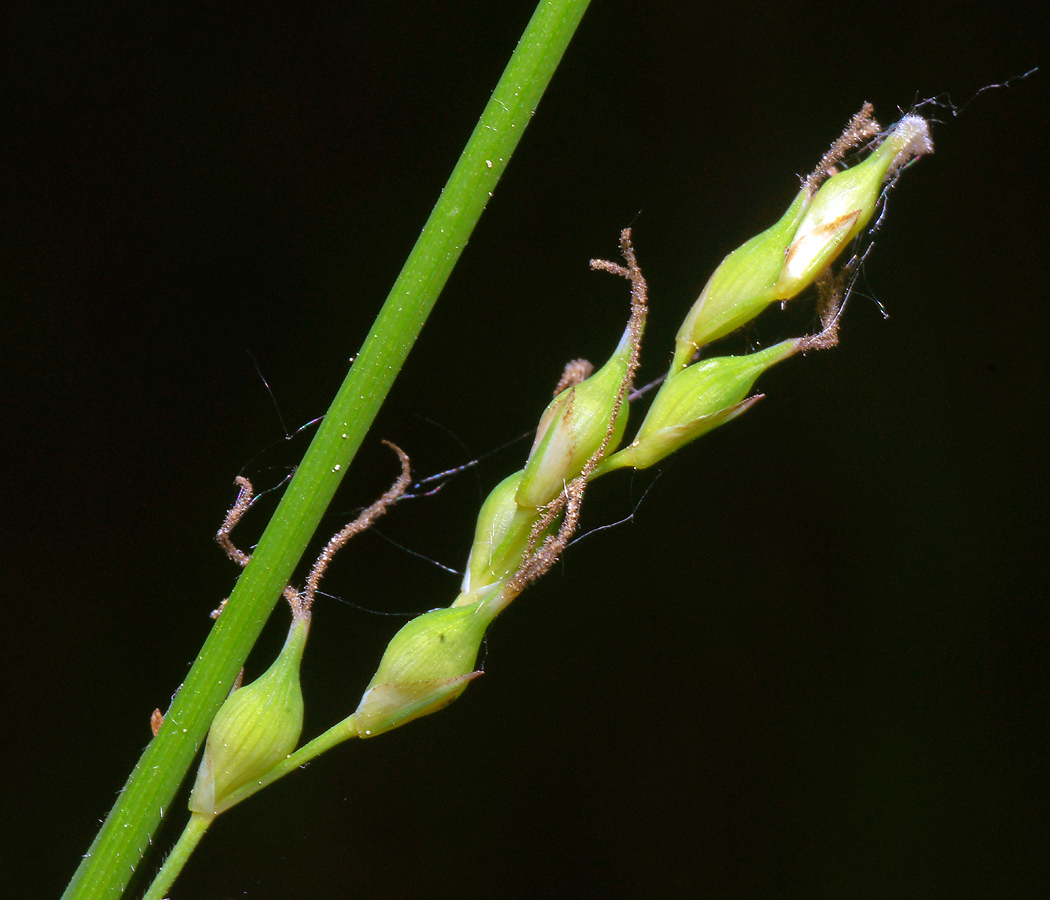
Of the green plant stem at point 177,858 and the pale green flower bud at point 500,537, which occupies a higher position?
the pale green flower bud at point 500,537

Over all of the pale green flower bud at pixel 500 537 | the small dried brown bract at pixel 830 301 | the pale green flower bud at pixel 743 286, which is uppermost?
the pale green flower bud at pixel 743 286

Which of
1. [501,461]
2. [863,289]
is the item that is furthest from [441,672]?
[863,289]

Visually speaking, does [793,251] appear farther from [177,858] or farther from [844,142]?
[177,858]

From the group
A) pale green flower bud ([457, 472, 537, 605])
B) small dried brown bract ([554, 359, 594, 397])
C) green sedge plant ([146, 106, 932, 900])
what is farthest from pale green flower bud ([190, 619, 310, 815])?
small dried brown bract ([554, 359, 594, 397])

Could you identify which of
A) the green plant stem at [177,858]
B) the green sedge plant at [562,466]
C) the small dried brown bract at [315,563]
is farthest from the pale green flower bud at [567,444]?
the green plant stem at [177,858]

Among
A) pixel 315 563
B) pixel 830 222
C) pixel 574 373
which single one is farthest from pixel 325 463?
pixel 830 222

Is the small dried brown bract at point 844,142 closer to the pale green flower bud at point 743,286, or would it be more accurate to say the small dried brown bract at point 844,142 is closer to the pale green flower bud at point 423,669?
the pale green flower bud at point 743,286
